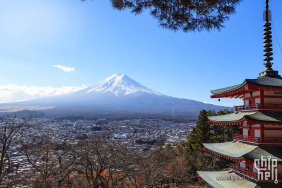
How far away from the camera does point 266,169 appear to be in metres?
6.14

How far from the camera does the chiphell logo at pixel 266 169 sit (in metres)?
5.97

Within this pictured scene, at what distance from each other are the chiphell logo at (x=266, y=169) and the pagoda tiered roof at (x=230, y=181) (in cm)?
18

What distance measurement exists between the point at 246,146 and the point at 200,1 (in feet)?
17.1

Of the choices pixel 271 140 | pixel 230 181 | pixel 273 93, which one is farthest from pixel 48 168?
pixel 273 93

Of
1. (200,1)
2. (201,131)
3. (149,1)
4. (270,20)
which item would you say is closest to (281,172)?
(270,20)

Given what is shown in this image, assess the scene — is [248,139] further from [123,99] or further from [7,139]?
[123,99]

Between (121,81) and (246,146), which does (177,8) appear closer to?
(246,146)

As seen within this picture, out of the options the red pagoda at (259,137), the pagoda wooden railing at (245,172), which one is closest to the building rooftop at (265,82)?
the red pagoda at (259,137)

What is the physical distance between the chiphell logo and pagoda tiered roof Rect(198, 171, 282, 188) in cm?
18

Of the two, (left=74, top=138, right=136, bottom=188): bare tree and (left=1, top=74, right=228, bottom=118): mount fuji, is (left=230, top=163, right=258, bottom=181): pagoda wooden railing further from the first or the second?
(left=1, top=74, right=228, bottom=118): mount fuji

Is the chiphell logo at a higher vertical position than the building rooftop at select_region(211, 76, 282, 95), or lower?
lower

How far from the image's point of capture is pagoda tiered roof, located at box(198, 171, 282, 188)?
604cm

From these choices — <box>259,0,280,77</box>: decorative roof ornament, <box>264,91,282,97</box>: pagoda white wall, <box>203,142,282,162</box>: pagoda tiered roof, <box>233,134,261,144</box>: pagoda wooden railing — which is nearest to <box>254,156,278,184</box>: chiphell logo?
<box>203,142,282,162</box>: pagoda tiered roof

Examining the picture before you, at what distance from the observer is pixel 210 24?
4.50m
